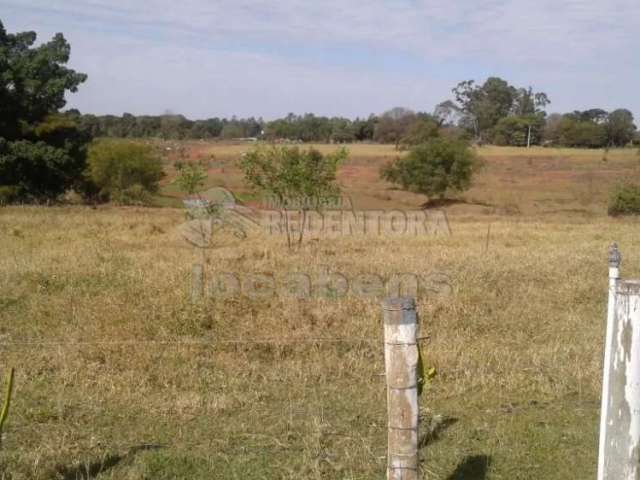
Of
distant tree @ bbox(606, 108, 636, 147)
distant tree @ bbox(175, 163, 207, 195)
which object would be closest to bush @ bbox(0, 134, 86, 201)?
distant tree @ bbox(175, 163, 207, 195)

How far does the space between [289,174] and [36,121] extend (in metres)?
16.1

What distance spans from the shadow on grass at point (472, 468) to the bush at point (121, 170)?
3007cm

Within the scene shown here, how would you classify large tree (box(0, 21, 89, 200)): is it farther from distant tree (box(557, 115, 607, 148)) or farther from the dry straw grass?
distant tree (box(557, 115, 607, 148))

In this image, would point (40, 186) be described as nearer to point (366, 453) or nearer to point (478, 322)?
point (478, 322)

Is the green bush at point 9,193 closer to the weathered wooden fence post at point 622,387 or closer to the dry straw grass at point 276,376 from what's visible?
the dry straw grass at point 276,376

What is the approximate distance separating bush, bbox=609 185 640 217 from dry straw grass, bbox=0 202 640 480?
58.2 ft

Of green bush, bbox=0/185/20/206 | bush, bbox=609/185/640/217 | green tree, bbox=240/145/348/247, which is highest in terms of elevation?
green tree, bbox=240/145/348/247

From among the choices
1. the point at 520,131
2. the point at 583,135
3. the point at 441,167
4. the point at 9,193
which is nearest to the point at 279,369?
the point at 9,193

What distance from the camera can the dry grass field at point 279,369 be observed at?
4547mm

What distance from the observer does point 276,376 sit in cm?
632

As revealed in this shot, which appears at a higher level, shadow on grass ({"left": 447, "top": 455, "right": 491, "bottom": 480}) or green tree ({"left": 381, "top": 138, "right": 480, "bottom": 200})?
green tree ({"left": 381, "top": 138, "right": 480, "bottom": 200})

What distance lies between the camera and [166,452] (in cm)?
460

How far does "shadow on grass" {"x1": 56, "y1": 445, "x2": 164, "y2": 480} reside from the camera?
4211 millimetres

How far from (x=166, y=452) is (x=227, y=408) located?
98 centimetres
